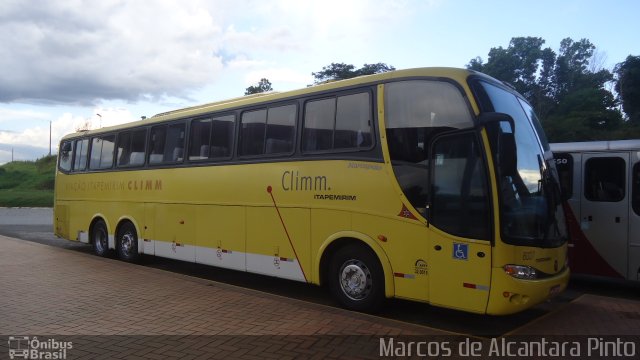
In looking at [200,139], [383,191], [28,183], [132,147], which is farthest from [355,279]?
[28,183]

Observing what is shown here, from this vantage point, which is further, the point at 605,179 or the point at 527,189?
the point at 605,179

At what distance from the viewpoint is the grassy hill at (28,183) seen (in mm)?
33062

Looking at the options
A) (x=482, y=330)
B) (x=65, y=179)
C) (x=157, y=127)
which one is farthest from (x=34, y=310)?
(x=65, y=179)

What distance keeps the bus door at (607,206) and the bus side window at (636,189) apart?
3.6 inches

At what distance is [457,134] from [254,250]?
157 inches

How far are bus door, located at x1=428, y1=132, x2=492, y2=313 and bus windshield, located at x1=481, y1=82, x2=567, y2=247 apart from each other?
23 centimetres

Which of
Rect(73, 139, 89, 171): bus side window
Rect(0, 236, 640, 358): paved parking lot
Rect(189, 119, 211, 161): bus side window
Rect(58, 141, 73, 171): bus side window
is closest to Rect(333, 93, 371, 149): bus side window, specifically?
Rect(0, 236, 640, 358): paved parking lot

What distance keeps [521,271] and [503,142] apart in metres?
1.45

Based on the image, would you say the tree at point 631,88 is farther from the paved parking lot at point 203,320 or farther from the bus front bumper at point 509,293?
the bus front bumper at point 509,293

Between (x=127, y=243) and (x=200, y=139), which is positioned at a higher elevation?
(x=200, y=139)

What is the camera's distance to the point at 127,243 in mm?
11797

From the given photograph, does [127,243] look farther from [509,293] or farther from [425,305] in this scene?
[509,293]

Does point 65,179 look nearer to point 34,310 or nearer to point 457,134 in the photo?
point 34,310

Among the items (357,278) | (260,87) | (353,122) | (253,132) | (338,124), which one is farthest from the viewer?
(260,87)
